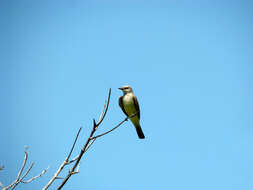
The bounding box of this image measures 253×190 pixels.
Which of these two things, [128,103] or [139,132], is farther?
[139,132]

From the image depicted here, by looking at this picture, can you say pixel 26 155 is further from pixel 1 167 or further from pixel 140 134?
pixel 140 134

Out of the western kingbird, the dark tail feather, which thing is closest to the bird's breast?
the western kingbird

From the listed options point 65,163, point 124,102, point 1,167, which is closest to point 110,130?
point 65,163

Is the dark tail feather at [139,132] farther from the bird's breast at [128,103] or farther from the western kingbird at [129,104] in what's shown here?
the bird's breast at [128,103]

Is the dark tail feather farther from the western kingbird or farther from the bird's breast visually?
the bird's breast

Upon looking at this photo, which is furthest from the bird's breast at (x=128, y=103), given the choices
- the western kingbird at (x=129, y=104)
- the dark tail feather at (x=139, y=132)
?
the dark tail feather at (x=139, y=132)

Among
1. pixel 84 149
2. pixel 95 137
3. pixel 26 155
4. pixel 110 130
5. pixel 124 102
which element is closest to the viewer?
pixel 84 149

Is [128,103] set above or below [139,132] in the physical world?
above

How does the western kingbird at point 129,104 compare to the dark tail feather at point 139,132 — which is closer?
the western kingbird at point 129,104

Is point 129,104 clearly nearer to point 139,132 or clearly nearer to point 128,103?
point 128,103

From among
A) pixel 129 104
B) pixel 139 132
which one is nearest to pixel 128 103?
pixel 129 104

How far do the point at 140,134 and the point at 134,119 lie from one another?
599 mm

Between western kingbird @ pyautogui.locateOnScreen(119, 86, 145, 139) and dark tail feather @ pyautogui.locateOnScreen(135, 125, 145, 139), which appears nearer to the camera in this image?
western kingbird @ pyautogui.locateOnScreen(119, 86, 145, 139)

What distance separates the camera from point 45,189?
7.48 ft
